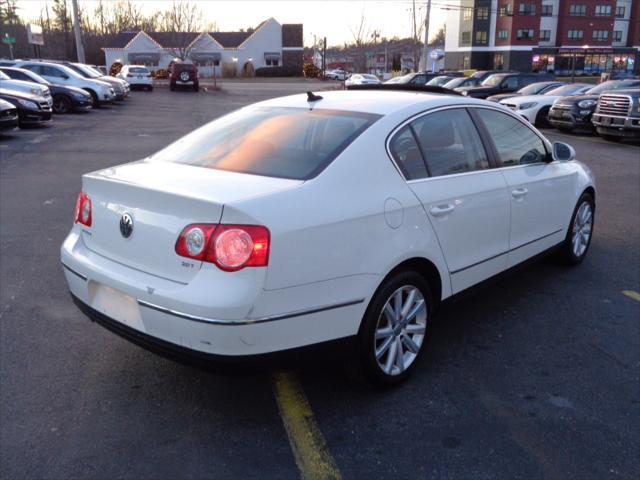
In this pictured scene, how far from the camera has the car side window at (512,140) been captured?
4.41 meters

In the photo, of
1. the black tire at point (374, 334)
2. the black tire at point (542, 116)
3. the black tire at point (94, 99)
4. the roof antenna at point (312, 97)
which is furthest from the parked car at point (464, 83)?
the black tire at point (374, 334)

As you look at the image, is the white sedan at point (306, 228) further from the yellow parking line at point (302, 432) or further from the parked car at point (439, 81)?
the parked car at point (439, 81)

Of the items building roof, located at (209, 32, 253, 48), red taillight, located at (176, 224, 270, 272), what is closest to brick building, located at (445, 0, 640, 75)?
building roof, located at (209, 32, 253, 48)

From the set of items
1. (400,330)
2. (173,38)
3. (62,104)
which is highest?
(173,38)

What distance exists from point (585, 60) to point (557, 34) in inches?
198

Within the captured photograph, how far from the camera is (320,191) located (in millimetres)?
3068

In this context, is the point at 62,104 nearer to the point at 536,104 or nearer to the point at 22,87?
the point at 22,87

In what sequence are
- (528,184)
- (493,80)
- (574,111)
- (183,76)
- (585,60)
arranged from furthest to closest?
(585,60)
(183,76)
(493,80)
(574,111)
(528,184)

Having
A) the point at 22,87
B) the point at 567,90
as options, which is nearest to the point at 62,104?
the point at 22,87

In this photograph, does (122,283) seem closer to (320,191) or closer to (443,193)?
(320,191)

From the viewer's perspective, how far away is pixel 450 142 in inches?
157

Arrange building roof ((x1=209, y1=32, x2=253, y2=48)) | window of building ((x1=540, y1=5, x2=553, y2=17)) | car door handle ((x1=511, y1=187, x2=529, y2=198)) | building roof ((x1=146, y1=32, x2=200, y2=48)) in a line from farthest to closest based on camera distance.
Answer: building roof ((x1=209, y1=32, x2=253, y2=48)) < window of building ((x1=540, y1=5, x2=553, y2=17)) < building roof ((x1=146, y1=32, x2=200, y2=48)) < car door handle ((x1=511, y1=187, x2=529, y2=198))

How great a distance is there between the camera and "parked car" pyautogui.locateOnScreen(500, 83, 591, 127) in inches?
739

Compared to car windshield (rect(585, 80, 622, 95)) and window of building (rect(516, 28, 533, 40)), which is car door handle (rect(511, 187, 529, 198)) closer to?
car windshield (rect(585, 80, 622, 95))
